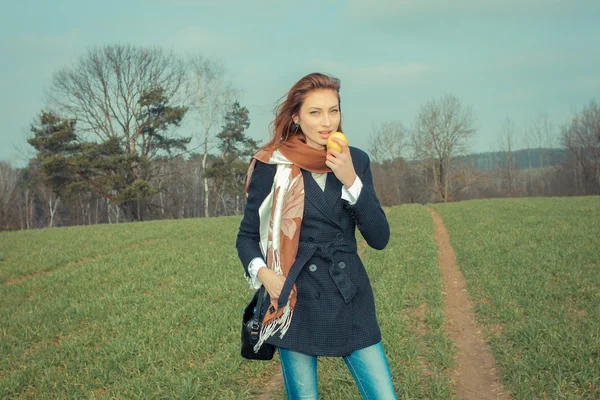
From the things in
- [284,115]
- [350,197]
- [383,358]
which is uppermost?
[284,115]

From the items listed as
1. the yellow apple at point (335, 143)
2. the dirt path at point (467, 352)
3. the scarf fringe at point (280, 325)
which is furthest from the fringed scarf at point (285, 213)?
the dirt path at point (467, 352)

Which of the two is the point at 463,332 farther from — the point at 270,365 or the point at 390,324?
the point at 270,365

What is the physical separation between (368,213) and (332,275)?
1.11 feet

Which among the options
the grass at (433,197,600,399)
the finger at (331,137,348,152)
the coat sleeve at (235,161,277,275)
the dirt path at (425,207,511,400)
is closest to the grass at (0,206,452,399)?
the dirt path at (425,207,511,400)

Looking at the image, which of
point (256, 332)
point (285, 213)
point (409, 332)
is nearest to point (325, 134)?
point (285, 213)

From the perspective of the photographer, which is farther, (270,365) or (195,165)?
(195,165)

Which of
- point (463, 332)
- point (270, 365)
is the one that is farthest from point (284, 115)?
point (463, 332)

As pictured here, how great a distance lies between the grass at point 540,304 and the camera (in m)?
4.71

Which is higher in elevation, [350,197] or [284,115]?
[284,115]

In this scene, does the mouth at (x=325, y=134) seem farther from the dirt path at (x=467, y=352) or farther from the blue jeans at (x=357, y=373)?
the dirt path at (x=467, y=352)

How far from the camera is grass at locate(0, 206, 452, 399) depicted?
494cm

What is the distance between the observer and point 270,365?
18.1 feet

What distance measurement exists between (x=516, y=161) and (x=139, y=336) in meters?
75.5

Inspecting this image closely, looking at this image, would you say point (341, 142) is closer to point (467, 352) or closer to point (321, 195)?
point (321, 195)
